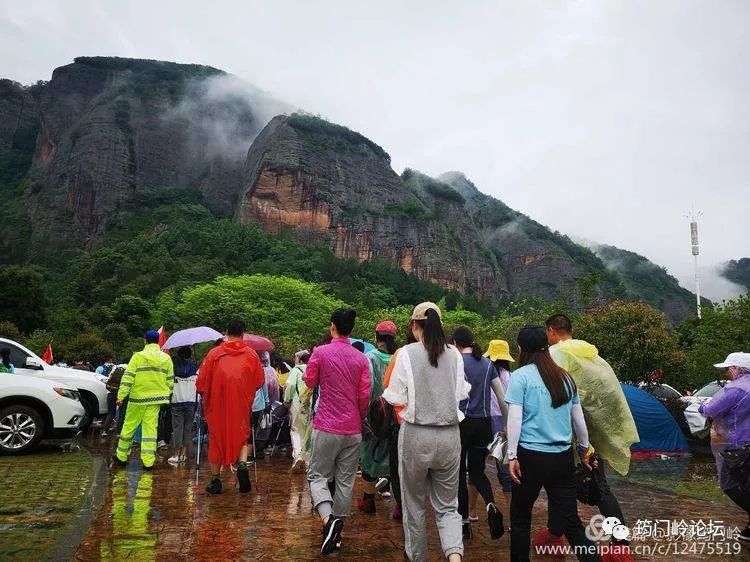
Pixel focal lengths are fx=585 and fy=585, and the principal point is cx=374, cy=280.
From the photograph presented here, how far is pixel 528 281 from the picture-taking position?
116625 millimetres

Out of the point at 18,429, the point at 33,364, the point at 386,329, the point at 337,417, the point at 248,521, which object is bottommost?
the point at 248,521

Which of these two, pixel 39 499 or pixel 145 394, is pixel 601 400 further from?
pixel 145 394

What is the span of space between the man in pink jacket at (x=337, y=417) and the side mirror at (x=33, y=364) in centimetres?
739

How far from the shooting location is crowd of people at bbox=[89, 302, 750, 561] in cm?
368

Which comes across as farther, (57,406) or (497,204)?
(497,204)

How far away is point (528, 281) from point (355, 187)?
41367 millimetres

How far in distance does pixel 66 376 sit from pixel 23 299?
4160 centimetres

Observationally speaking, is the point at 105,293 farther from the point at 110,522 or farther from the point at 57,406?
the point at 110,522

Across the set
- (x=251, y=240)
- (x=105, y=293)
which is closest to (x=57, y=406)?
(x=105, y=293)

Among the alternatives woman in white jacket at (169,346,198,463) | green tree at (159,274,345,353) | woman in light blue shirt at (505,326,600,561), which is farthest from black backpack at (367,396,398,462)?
green tree at (159,274,345,353)

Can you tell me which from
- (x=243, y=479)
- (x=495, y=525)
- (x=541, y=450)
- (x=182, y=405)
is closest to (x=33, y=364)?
(x=182, y=405)

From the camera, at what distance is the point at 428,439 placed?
12.2ft

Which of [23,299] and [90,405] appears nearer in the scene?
[90,405]

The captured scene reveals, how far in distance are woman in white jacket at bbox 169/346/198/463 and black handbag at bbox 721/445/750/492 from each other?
6.60 metres
